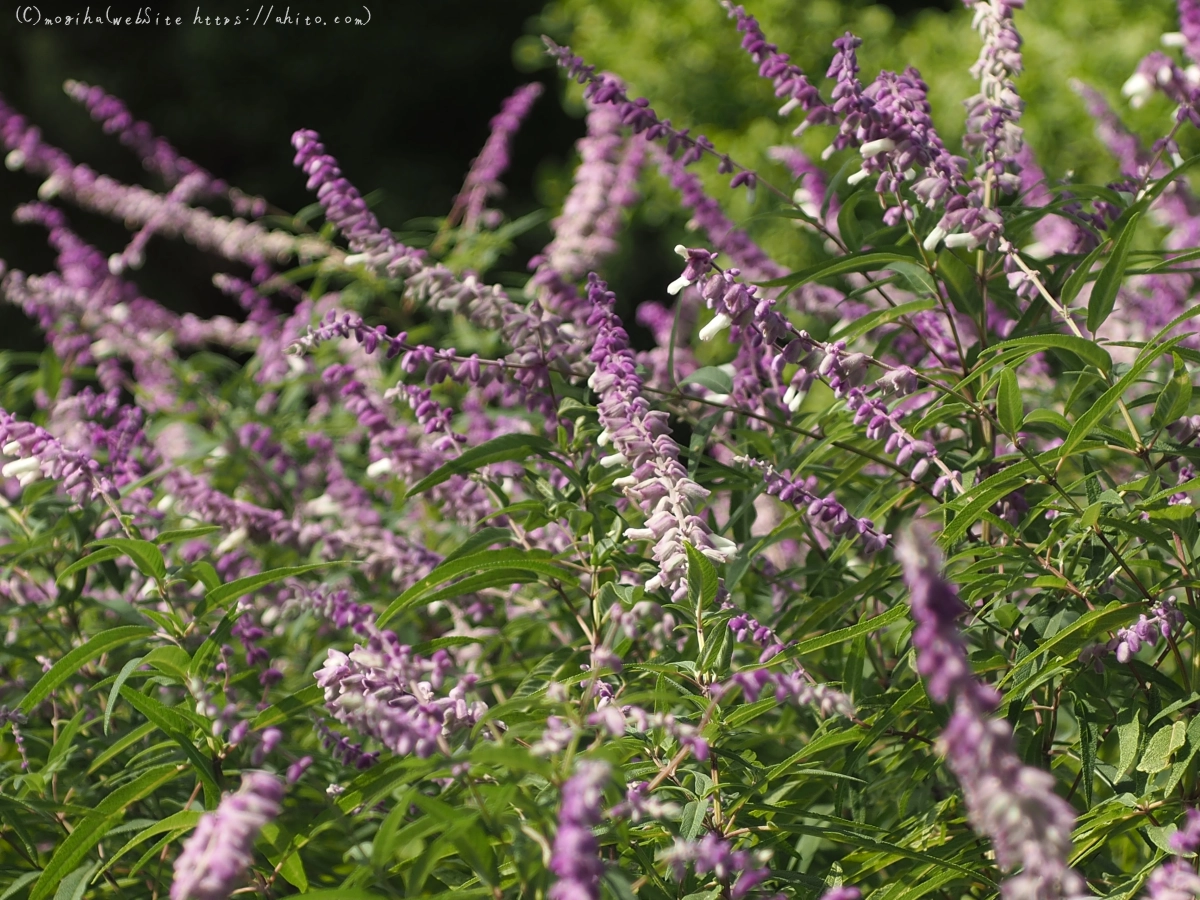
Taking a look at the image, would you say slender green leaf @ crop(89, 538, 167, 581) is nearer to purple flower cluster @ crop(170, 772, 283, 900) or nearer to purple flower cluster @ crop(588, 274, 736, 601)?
purple flower cluster @ crop(588, 274, 736, 601)

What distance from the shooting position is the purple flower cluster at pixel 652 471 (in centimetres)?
166

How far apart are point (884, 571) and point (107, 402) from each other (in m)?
1.91

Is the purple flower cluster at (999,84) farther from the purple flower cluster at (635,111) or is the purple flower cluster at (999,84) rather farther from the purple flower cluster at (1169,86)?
the purple flower cluster at (635,111)

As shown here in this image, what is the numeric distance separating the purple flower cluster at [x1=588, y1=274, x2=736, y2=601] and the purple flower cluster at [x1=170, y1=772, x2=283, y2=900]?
723 mm

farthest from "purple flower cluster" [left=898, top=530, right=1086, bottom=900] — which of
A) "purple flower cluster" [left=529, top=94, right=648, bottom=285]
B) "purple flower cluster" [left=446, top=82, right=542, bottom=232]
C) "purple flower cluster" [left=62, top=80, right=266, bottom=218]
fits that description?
"purple flower cluster" [left=446, top=82, right=542, bottom=232]

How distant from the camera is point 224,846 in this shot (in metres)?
1.00

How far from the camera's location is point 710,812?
174 cm

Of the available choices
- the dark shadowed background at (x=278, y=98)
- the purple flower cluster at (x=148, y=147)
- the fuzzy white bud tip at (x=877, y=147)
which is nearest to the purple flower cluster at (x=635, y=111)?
the fuzzy white bud tip at (x=877, y=147)

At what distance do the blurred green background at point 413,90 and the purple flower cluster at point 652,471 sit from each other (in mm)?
9033

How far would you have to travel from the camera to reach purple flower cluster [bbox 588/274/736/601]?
5.43ft

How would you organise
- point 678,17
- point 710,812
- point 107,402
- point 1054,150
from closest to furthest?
point 710,812
point 107,402
point 1054,150
point 678,17

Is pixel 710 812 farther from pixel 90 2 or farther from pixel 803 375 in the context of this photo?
pixel 90 2

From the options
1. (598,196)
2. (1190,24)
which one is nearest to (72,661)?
(1190,24)

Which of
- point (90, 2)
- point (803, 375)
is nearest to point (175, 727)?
point (803, 375)
